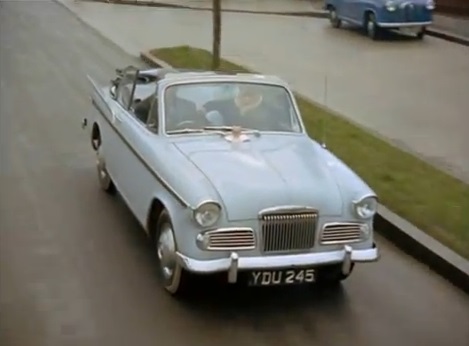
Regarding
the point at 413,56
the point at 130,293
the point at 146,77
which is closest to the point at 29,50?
the point at 413,56

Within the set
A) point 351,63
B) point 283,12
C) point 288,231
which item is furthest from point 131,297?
point 283,12

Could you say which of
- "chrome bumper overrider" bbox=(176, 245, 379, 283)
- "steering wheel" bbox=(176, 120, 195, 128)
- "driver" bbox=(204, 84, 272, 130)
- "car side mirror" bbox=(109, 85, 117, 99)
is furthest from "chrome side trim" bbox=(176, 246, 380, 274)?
"car side mirror" bbox=(109, 85, 117, 99)

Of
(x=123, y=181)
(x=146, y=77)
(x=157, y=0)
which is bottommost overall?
(x=157, y=0)

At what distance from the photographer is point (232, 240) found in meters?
6.58

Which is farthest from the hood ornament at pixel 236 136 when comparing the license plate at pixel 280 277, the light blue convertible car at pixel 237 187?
the license plate at pixel 280 277

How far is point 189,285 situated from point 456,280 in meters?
2.17

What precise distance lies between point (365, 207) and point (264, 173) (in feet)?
2.56

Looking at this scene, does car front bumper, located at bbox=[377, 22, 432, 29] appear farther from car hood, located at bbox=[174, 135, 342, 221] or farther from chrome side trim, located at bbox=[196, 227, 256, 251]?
chrome side trim, located at bbox=[196, 227, 256, 251]

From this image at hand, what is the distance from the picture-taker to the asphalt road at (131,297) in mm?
6367

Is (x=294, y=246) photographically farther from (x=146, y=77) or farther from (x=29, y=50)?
(x=29, y=50)

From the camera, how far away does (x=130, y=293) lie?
6992mm

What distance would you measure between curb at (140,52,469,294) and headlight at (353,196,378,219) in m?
1.07

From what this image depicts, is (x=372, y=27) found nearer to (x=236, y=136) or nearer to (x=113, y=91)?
(x=113, y=91)

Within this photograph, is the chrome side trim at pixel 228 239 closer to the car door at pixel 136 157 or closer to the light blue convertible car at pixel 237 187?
the light blue convertible car at pixel 237 187
